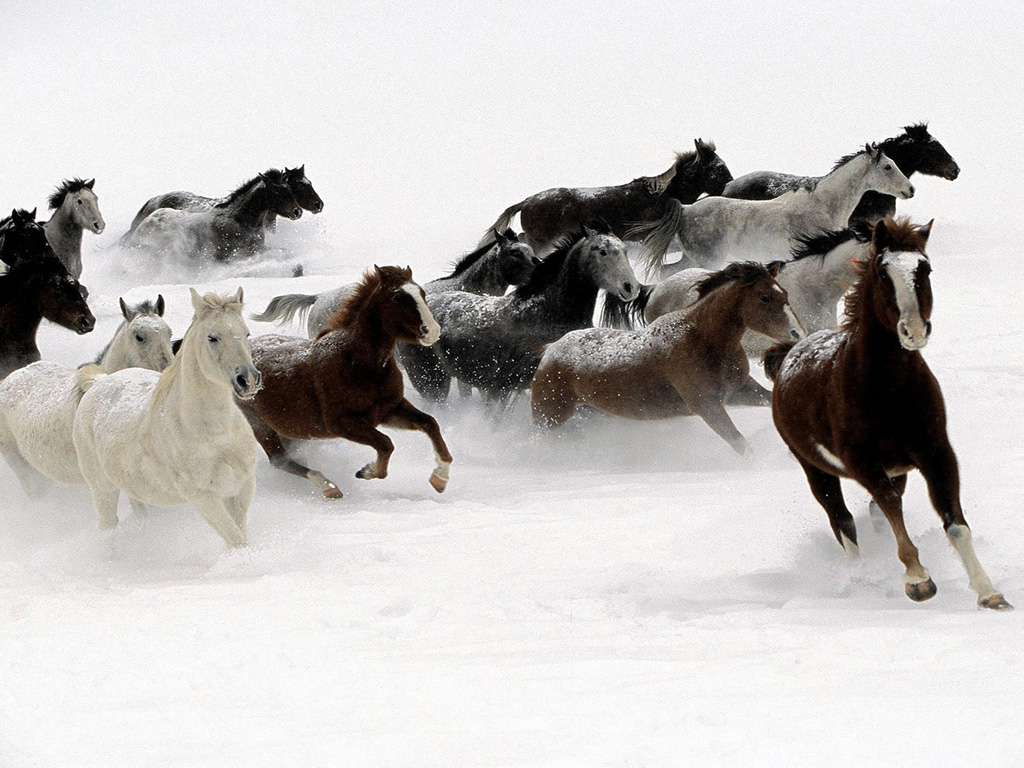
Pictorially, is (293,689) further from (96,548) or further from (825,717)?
(96,548)

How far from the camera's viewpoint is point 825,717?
294 centimetres

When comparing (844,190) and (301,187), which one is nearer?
(844,190)

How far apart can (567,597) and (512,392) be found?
14.1 ft

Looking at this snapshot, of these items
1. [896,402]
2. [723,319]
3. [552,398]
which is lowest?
[552,398]

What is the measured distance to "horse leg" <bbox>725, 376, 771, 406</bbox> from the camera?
742 centimetres

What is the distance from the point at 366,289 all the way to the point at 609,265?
→ 218 centimetres

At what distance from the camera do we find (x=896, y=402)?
4145 millimetres

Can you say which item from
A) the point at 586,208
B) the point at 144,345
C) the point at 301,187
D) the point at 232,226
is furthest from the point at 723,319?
the point at 232,226

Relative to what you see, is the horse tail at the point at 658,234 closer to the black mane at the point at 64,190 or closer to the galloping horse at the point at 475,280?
the galloping horse at the point at 475,280

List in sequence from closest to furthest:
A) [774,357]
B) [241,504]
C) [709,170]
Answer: [241,504] < [774,357] < [709,170]

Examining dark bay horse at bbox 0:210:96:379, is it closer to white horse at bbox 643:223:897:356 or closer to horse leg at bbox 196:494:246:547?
horse leg at bbox 196:494:246:547

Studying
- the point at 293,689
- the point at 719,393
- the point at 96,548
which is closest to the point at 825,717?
the point at 293,689

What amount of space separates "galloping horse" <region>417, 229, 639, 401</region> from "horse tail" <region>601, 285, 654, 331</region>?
15 centimetres

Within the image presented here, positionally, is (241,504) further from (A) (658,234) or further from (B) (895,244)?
(A) (658,234)
